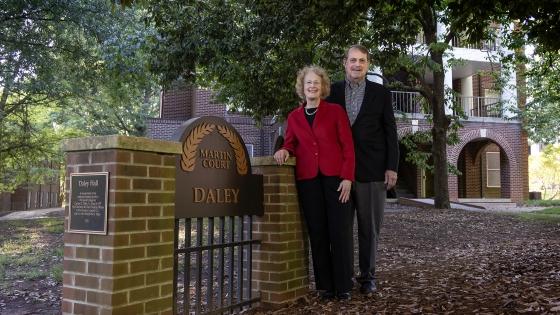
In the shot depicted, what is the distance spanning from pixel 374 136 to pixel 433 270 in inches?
88.7

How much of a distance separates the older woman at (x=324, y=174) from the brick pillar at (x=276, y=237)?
0.39ft

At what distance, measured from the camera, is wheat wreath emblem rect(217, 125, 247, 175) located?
158 inches

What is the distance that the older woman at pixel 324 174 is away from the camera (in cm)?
413

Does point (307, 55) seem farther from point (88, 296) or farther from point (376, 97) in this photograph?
point (88, 296)

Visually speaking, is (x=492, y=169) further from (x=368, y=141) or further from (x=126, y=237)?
(x=126, y=237)

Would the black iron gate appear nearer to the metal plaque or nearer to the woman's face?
the metal plaque

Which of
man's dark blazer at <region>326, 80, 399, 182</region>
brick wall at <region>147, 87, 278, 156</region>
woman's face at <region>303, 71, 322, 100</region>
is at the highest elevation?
brick wall at <region>147, 87, 278, 156</region>

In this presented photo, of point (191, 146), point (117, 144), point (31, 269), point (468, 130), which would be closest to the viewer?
point (117, 144)

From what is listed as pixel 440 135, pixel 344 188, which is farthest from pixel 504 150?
pixel 344 188

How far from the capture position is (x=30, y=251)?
32.5 feet

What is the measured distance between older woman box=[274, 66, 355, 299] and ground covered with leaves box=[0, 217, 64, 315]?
10.4 ft

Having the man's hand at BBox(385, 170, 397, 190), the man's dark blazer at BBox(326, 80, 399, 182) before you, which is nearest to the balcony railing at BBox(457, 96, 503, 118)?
the man's dark blazer at BBox(326, 80, 399, 182)

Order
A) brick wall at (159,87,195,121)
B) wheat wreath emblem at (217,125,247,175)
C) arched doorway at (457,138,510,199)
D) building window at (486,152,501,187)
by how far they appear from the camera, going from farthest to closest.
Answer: building window at (486,152,501,187) → arched doorway at (457,138,510,199) → brick wall at (159,87,195,121) → wheat wreath emblem at (217,125,247,175)

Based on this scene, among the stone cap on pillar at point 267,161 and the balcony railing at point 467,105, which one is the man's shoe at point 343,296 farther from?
the balcony railing at point 467,105
